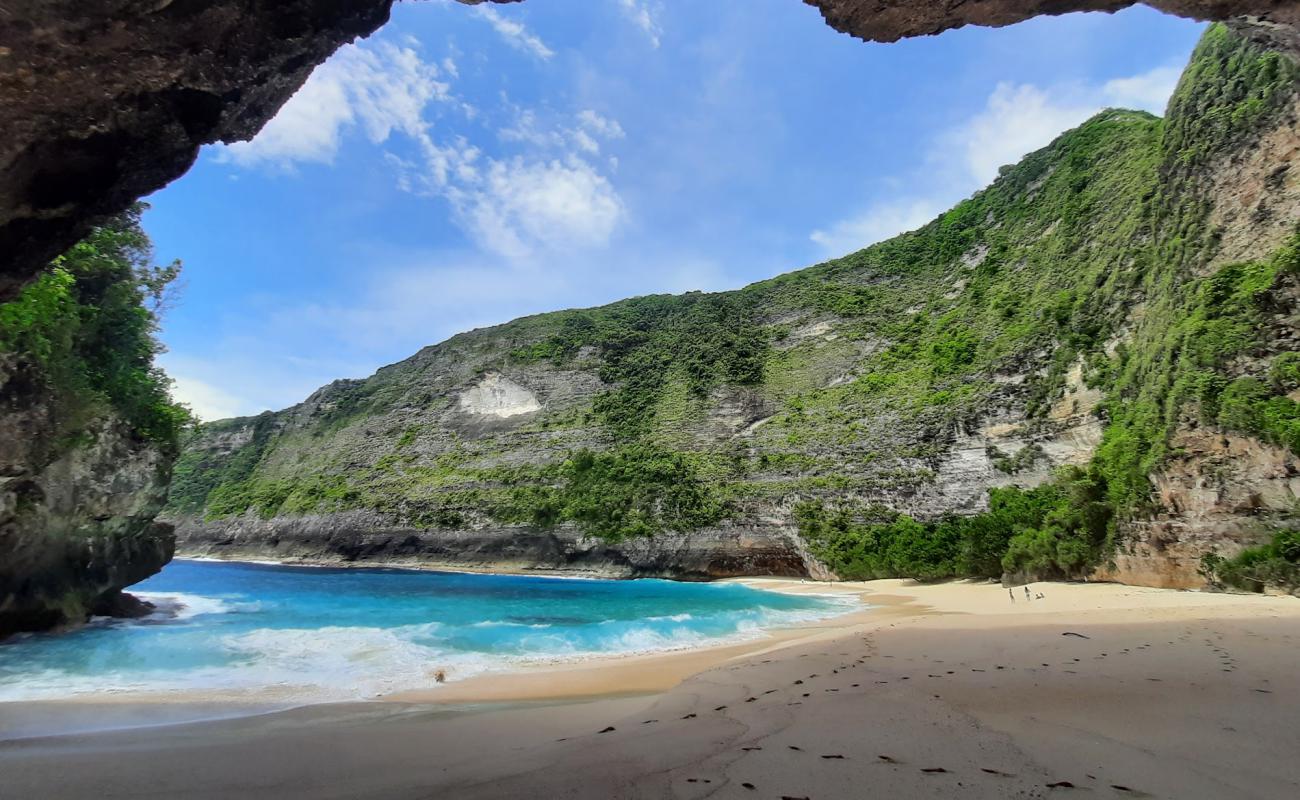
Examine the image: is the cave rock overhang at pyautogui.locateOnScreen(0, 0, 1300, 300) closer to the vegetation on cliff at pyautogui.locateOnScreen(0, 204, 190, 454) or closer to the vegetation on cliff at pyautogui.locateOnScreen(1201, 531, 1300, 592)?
the vegetation on cliff at pyautogui.locateOnScreen(0, 204, 190, 454)

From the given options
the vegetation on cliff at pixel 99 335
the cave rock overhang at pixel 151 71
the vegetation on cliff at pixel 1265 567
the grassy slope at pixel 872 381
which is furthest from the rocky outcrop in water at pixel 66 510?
the grassy slope at pixel 872 381

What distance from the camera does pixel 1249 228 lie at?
1530 cm

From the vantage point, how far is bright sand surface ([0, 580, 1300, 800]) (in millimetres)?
3049

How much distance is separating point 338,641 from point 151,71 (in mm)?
10772

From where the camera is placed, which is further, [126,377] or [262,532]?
[262,532]

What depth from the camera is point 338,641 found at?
11.4m

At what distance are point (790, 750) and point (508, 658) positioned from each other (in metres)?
7.87

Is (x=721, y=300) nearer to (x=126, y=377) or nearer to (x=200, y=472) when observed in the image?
(x=126, y=377)

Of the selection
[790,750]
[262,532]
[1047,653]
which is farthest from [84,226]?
[262,532]

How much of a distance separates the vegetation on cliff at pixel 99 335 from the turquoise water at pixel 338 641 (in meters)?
4.66

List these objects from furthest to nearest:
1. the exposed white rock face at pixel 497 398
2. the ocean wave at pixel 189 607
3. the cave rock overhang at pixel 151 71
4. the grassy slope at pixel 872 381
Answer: the exposed white rock face at pixel 497 398 < the grassy slope at pixel 872 381 < the ocean wave at pixel 189 607 < the cave rock overhang at pixel 151 71

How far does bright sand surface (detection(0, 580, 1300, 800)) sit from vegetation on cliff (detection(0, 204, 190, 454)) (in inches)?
253

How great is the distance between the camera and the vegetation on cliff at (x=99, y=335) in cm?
937

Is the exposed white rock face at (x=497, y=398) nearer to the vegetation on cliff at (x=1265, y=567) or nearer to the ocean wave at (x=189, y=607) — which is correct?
the ocean wave at (x=189, y=607)
